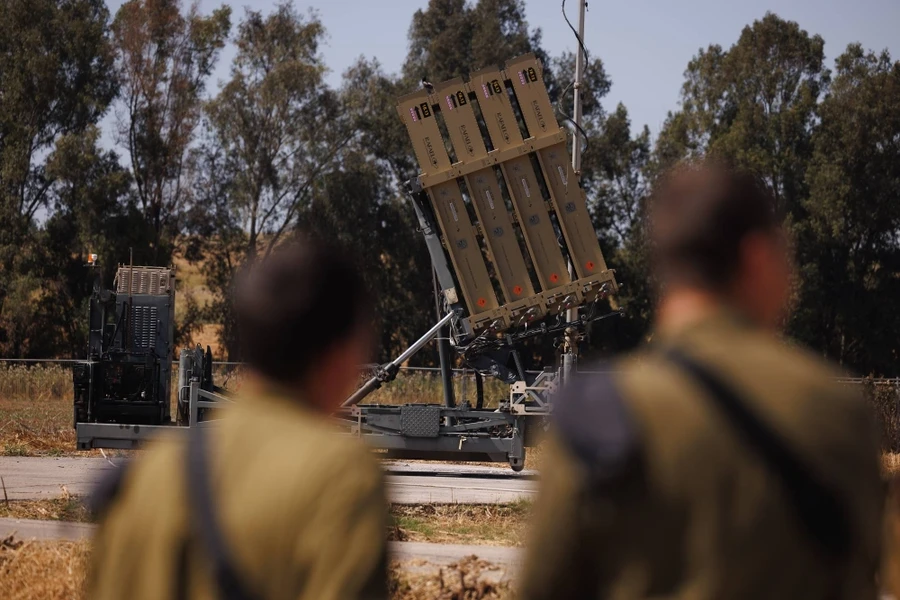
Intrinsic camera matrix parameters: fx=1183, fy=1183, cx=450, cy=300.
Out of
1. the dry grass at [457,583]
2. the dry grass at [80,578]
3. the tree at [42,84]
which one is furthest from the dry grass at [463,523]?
the tree at [42,84]

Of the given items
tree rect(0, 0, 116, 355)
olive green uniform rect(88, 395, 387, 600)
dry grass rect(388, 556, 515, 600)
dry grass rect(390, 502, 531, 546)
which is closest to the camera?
olive green uniform rect(88, 395, 387, 600)

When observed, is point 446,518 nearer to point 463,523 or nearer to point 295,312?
point 463,523

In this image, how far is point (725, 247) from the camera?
2.60 metres

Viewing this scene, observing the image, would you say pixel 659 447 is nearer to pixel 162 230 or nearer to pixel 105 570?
pixel 105 570

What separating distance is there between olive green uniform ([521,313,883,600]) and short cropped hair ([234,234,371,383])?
1.83 ft

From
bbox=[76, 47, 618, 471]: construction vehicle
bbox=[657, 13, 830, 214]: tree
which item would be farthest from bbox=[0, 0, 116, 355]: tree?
bbox=[76, 47, 618, 471]: construction vehicle

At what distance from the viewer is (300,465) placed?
236 centimetres

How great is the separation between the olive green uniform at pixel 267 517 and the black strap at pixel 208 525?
14mm

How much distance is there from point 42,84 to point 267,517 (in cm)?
4650

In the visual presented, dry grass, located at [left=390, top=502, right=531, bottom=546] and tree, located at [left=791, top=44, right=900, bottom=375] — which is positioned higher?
tree, located at [left=791, top=44, right=900, bottom=375]

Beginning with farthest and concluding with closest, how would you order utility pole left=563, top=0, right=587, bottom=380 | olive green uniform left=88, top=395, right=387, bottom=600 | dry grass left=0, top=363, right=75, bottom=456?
dry grass left=0, top=363, right=75, bottom=456, utility pole left=563, top=0, right=587, bottom=380, olive green uniform left=88, top=395, right=387, bottom=600

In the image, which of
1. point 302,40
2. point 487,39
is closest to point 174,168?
point 302,40

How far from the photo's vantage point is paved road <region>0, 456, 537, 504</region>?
14.0 m

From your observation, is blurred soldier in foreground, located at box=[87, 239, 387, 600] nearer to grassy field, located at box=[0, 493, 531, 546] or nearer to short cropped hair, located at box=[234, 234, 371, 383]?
short cropped hair, located at box=[234, 234, 371, 383]
